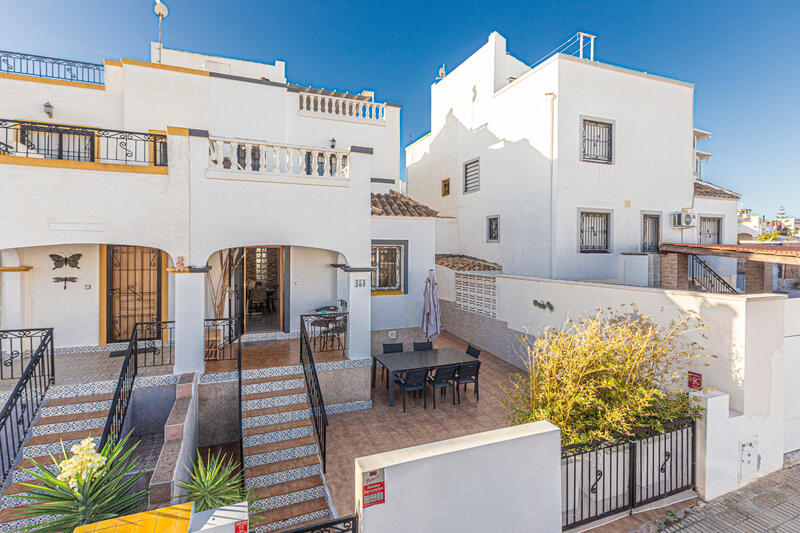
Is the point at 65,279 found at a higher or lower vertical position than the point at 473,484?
higher

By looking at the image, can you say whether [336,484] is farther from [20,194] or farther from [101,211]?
[20,194]

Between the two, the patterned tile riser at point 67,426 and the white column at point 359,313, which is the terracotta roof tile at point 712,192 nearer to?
the white column at point 359,313

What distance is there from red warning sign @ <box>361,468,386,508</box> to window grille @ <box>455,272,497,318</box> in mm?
9582

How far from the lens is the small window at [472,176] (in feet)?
53.7

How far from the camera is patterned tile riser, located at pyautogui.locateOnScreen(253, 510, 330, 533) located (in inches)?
201

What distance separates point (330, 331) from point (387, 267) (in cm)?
385

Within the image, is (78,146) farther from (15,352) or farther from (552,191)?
(552,191)

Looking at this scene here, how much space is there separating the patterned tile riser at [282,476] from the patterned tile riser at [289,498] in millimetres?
315

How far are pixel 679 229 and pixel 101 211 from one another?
19.0 m

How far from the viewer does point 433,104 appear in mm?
20031

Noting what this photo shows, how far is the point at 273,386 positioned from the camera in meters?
7.56

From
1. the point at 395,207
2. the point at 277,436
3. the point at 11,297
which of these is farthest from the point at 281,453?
the point at 395,207

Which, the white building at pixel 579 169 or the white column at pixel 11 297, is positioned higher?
the white building at pixel 579 169

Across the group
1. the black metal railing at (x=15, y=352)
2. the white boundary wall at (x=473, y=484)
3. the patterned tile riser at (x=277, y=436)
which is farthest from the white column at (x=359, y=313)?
the black metal railing at (x=15, y=352)
